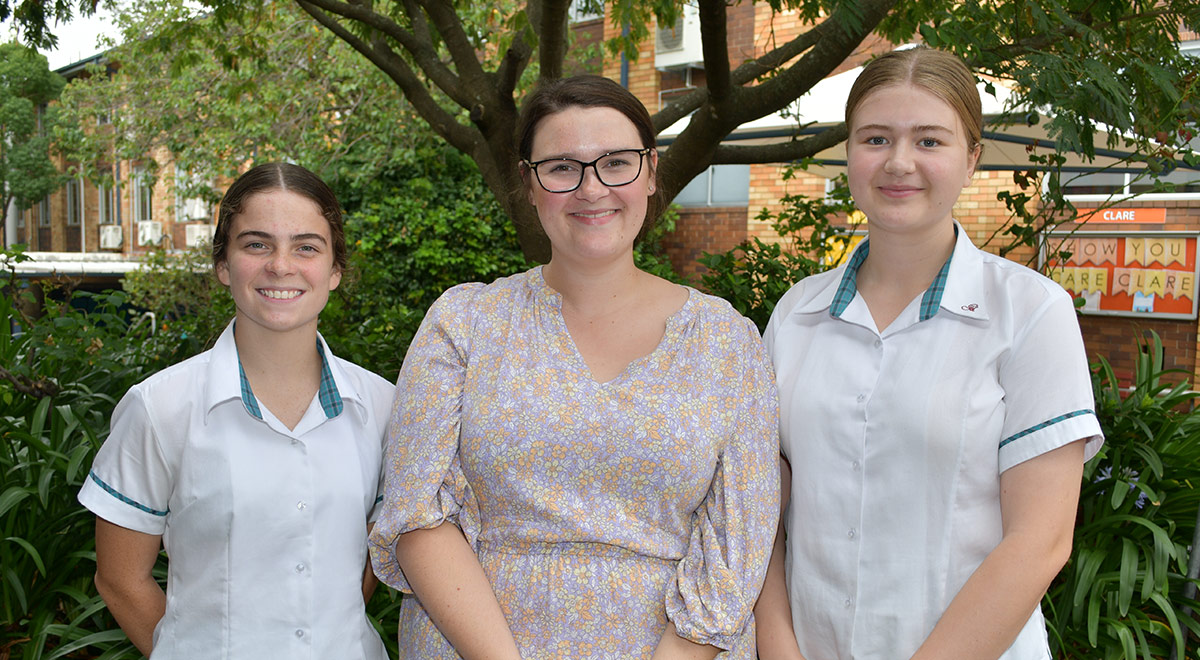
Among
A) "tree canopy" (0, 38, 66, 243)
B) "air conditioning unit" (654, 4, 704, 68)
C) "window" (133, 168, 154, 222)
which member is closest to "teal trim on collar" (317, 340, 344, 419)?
"air conditioning unit" (654, 4, 704, 68)

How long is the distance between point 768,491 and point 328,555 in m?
0.96

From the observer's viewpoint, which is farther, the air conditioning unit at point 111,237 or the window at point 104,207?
the window at point 104,207

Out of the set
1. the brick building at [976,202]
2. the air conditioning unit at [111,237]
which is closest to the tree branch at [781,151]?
the brick building at [976,202]

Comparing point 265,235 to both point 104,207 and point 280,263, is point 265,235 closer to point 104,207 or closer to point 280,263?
point 280,263

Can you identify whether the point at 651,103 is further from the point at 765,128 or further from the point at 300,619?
the point at 300,619

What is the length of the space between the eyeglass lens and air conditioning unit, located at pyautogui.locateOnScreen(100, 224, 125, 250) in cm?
3041

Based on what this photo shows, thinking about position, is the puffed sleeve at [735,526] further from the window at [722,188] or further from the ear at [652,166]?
the window at [722,188]

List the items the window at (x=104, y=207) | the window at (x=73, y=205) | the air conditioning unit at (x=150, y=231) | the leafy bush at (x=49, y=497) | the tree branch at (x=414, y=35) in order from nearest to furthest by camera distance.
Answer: the leafy bush at (x=49, y=497) → the tree branch at (x=414, y=35) → the air conditioning unit at (x=150, y=231) → the window at (x=104, y=207) → the window at (x=73, y=205)

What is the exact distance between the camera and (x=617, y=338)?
2014 millimetres

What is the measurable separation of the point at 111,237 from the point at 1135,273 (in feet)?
92.3

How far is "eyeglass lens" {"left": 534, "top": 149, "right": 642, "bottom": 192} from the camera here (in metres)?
1.95

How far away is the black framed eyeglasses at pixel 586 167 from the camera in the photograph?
194cm

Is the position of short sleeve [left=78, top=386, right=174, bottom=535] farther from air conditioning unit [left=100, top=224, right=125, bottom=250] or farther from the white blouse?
air conditioning unit [left=100, top=224, right=125, bottom=250]

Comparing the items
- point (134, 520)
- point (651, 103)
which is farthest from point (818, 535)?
point (651, 103)
